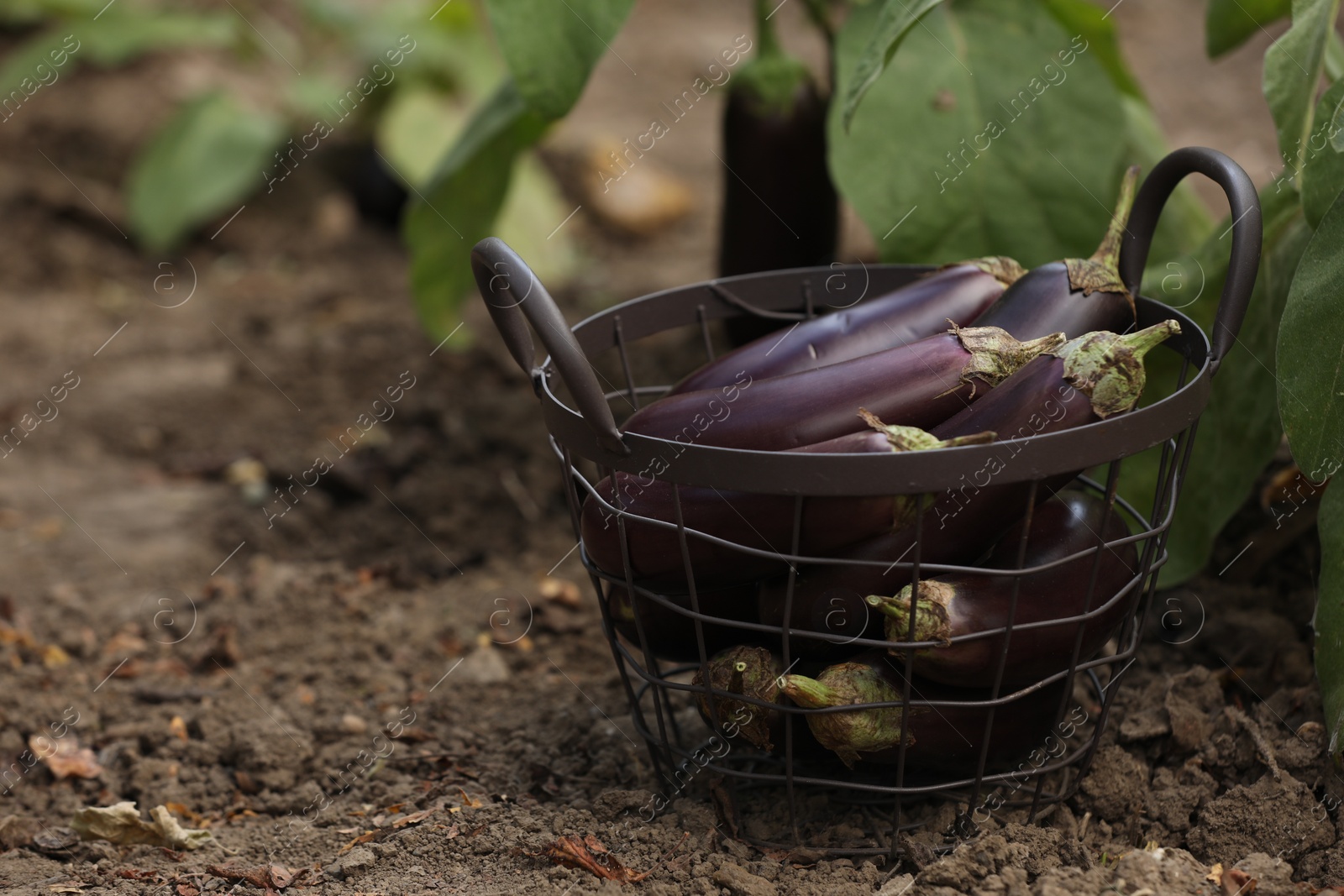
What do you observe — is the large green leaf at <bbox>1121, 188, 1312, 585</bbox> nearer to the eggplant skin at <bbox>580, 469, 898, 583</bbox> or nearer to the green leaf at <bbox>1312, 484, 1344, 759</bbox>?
the green leaf at <bbox>1312, 484, 1344, 759</bbox>

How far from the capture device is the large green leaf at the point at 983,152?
4.59ft

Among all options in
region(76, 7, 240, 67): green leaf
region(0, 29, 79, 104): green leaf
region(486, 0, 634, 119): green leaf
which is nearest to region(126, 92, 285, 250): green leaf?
region(76, 7, 240, 67): green leaf

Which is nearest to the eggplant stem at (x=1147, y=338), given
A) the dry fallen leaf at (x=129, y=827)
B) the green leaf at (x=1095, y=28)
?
the green leaf at (x=1095, y=28)

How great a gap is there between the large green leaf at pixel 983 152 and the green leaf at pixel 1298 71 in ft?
0.98

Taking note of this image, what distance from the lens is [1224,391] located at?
3.96 feet

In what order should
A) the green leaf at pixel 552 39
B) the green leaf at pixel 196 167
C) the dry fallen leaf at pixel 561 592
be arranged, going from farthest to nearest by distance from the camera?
the green leaf at pixel 196 167 → the dry fallen leaf at pixel 561 592 → the green leaf at pixel 552 39

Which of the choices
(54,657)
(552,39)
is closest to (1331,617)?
(552,39)

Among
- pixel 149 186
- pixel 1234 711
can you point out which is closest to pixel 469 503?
pixel 1234 711

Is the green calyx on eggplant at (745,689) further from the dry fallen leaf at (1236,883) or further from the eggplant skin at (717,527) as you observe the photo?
the dry fallen leaf at (1236,883)

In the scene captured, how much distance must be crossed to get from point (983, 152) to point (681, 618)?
768 millimetres

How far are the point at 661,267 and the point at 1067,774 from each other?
2034 millimetres

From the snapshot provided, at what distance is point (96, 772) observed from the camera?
1186mm

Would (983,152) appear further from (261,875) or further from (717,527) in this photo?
(261,875)

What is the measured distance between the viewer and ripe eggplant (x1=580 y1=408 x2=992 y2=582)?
853mm
